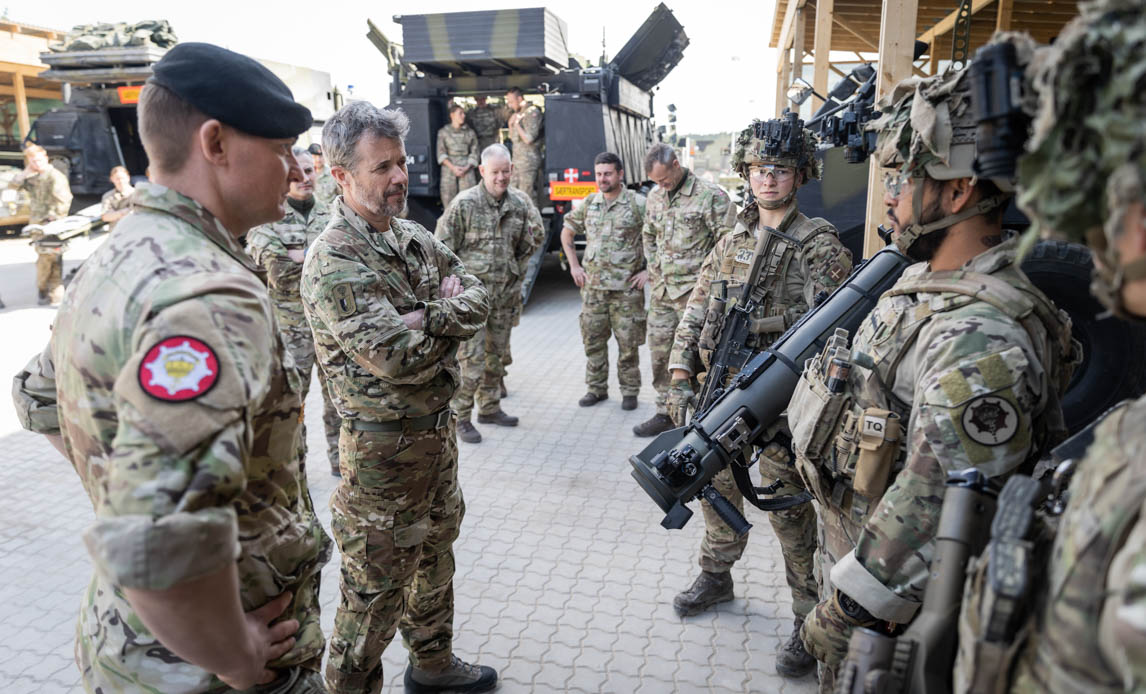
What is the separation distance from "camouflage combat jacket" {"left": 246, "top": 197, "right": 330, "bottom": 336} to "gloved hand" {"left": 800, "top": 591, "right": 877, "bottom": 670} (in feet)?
11.4

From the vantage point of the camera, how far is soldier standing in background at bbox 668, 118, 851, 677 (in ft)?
9.32

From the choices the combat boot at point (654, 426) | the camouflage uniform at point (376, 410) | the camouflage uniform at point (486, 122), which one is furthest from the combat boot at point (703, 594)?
the camouflage uniform at point (486, 122)

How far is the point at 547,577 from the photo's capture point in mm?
3438

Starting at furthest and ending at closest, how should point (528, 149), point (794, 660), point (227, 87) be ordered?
1. point (528, 149)
2. point (794, 660)
3. point (227, 87)

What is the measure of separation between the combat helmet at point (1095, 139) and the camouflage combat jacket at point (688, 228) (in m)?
4.24

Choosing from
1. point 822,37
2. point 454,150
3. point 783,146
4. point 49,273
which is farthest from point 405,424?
point 49,273

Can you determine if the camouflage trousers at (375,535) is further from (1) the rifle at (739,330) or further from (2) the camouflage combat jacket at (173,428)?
(1) the rifle at (739,330)

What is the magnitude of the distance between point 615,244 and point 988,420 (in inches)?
183

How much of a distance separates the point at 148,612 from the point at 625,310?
5.00 m

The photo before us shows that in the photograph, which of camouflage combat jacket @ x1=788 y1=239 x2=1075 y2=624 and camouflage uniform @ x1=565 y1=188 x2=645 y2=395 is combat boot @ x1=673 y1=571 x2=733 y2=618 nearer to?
camouflage combat jacket @ x1=788 y1=239 x2=1075 y2=624

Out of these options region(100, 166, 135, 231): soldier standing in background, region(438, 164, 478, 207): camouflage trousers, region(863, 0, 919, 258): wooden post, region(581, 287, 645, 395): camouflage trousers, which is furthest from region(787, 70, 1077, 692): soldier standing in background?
region(100, 166, 135, 231): soldier standing in background

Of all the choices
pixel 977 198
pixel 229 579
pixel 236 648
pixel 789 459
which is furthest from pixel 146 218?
pixel 789 459

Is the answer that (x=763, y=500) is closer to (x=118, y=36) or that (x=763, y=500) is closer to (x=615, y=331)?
(x=615, y=331)

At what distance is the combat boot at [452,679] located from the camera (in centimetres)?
259
